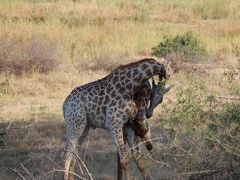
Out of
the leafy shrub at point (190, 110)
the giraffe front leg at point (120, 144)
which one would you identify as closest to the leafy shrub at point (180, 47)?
the giraffe front leg at point (120, 144)

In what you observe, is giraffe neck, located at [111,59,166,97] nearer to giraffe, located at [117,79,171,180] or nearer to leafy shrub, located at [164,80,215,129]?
giraffe, located at [117,79,171,180]

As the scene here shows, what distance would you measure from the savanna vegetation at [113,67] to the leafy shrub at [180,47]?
0.03 metres

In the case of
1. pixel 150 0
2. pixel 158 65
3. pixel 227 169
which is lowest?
pixel 150 0

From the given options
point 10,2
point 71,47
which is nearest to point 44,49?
point 71,47

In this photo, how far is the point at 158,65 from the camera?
22.7ft

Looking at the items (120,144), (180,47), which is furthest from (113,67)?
(120,144)

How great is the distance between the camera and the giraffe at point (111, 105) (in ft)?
22.3

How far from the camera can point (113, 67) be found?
47.9ft

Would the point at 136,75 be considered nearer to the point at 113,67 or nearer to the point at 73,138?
the point at 73,138

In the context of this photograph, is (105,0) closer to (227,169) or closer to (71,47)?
(71,47)

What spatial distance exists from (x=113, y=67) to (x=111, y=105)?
7.73 m

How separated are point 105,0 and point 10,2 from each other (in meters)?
4.08

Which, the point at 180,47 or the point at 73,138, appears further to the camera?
the point at 180,47

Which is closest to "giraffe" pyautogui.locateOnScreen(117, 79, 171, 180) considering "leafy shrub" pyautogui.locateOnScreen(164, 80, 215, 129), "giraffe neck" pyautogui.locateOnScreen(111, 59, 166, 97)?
"giraffe neck" pyautogui.locateOnScreen(111, 59, 166, 97)
